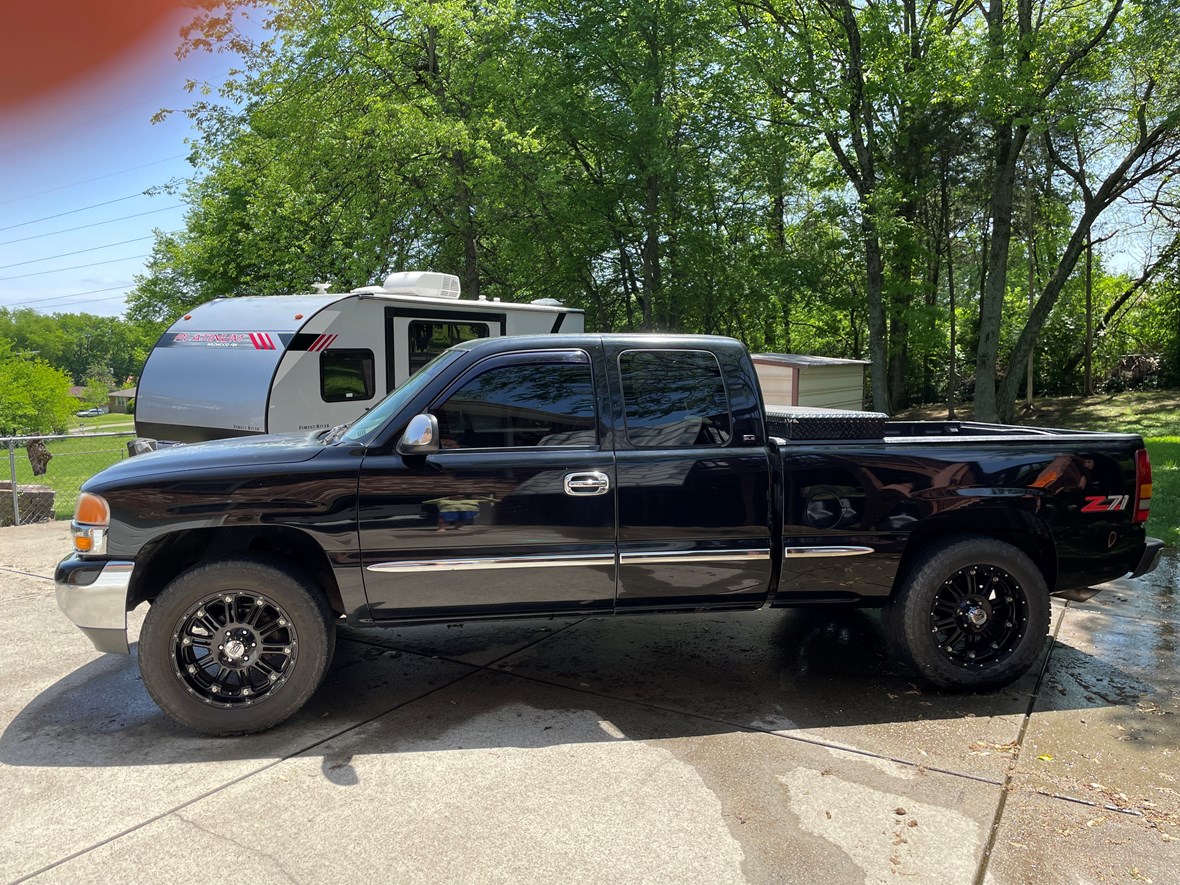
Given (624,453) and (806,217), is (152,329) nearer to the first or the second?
(806,217)

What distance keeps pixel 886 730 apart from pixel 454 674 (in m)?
2.36

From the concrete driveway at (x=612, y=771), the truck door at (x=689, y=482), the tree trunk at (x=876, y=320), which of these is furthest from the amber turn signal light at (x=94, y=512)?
the tree trunk at (x=876, y=320)

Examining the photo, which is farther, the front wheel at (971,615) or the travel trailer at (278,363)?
the travel trailer at (278,363)

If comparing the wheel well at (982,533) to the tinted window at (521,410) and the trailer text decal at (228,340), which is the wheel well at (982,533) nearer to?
the tinted window at (521,410)

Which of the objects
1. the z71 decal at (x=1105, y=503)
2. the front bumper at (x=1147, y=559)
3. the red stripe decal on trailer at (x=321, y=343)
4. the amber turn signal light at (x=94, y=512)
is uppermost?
the red stripe decal on trailer at (x=321, y=343)

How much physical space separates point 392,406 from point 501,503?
32.5 inches

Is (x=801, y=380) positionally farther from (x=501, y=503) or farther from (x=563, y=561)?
(x=501, y=503)

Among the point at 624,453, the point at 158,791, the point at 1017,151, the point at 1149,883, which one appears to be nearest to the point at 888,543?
the point at 624,453

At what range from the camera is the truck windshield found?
4.21m

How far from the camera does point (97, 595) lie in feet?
12.8

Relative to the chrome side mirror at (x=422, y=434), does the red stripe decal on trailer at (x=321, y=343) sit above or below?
above

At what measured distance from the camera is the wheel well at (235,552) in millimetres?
4113

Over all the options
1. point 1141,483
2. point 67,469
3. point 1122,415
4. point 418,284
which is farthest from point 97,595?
point 1122,415

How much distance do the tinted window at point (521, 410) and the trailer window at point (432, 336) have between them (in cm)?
611
